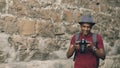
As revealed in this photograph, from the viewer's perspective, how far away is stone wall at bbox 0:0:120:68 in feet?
14.5

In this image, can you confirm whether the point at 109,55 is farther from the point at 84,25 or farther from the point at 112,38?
the point at 84,25

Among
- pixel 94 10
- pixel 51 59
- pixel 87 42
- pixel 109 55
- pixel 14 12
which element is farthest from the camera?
pixel 109 55

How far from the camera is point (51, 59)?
475 centimetres

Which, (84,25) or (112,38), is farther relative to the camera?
(112,38)

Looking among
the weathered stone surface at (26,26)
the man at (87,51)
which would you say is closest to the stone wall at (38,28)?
the weathered stone surface at (26,26)

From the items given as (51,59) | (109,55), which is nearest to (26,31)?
(51,59)

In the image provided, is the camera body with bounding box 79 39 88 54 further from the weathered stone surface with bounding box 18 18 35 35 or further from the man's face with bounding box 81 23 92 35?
the weathered stone surface with bounding box 18 18 35 35

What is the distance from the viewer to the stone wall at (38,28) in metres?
4.43

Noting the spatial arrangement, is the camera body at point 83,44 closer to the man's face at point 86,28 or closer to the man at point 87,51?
the man at point 87,51

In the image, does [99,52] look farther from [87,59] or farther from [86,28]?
[86,28]

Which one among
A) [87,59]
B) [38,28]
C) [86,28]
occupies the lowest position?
[87,59]

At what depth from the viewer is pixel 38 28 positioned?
4.62 m

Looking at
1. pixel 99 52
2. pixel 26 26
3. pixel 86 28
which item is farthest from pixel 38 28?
pixel 99 52

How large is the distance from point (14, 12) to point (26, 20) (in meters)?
0.21
